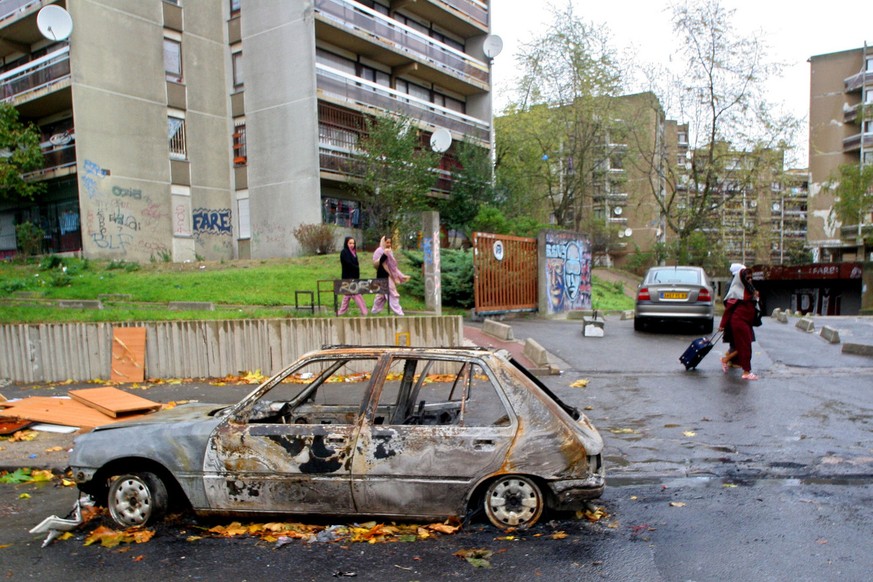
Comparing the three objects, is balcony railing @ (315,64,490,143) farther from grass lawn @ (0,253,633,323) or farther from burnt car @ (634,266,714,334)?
burnt car @ (634,266,714,334)

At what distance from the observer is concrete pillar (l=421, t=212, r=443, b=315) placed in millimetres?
13578

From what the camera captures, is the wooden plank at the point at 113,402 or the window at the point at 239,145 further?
the window at the point at 239,145

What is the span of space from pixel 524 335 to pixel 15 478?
10280 millimetres

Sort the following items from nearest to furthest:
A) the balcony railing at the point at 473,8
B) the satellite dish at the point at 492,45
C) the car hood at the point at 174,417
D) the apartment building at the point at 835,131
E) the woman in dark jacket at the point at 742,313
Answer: the car hood at the point at 174,417 → the woman in dark jacket at the point at 742,313 → the balcony railing at the point at 473,8 → the satellite dish at the point at 492,45 → the apartment building at the point at 835,131

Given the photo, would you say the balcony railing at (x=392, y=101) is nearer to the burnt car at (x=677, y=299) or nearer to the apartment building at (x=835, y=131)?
the burnt car at (x=677, y=299)

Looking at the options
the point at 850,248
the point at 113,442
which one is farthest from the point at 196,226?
the point at 850,248

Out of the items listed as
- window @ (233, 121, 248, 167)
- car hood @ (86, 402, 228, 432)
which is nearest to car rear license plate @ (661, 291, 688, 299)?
car hood @ (86, 402, 228, 432)

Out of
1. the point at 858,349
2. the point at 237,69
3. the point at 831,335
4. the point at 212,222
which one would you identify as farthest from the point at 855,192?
the point at 212,222

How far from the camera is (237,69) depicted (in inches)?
1115

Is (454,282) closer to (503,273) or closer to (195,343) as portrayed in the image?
(503,273)

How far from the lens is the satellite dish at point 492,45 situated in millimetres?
36156

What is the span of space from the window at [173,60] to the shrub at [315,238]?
8.86 meters

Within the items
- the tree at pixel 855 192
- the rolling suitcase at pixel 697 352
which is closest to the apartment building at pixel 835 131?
the tree at pixel 855 192

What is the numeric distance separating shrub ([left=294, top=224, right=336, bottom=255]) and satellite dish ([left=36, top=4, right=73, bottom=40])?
1074cm
